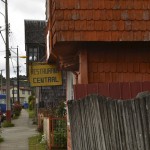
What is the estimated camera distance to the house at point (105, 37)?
9.36 meters

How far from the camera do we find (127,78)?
9.85 metres

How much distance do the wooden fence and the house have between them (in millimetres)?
2750

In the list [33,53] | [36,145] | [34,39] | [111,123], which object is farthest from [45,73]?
[34,39]

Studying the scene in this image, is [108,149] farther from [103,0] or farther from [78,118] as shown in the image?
[103,0]

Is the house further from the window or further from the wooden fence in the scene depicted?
the window

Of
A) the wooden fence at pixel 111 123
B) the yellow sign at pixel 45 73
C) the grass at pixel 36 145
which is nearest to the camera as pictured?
the wooden fence at pixel 111 123

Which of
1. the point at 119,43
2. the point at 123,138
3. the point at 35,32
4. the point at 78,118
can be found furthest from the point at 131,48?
the point at 35,32

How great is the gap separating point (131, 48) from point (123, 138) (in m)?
4.64

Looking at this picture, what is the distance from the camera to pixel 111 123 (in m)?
5.73

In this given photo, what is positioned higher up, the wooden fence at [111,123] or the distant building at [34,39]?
the distant building at [34,39]

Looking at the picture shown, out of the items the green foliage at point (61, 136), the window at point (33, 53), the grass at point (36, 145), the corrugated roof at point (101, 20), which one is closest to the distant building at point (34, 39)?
the window at point (33, 53)

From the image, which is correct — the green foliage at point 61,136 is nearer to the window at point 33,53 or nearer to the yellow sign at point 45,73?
the yellow sign at point 45,73

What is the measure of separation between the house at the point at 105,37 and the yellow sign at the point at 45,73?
4869 mm

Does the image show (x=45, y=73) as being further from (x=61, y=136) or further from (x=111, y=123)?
(x=111, y=123)
